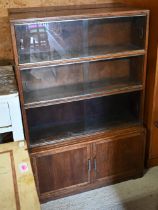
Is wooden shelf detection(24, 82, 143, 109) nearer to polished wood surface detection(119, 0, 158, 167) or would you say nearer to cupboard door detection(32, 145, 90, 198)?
polished wood surface detection(119, 0, 158, 167)

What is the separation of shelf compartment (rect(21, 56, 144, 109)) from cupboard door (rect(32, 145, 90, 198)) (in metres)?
0.38

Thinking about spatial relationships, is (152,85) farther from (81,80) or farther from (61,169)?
(61,169)

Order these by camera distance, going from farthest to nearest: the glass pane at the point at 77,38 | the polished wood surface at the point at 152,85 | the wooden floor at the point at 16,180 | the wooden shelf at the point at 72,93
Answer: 1. the polished wood surface at the point at 152,85
2. the wooden shelf at the point at 72,93
3. the glass pane at the point at 77,38
4. the wooden floor at the point at 16,180

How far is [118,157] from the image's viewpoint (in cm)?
198

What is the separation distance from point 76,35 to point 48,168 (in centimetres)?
96

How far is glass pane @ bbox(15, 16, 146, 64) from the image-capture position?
5.02 feet

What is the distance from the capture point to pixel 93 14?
1536 millimetres

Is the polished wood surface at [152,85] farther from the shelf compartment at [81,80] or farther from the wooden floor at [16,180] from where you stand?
the wooden floor at [16,180]

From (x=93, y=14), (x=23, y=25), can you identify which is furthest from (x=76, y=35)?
(x=23, y=25)

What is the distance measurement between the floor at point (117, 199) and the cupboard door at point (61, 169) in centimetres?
9

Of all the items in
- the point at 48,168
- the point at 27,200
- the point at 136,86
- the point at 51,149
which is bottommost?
the point at 48,168

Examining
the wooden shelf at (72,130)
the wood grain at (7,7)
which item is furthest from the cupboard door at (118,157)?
the wood grain at (7,7)

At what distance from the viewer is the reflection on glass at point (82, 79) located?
68.0 inches

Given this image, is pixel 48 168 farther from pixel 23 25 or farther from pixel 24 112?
pixel 23 25
